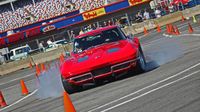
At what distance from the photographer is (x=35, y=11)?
61.0 m

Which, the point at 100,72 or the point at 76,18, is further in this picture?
the point at 76,18

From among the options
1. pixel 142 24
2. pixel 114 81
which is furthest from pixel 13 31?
pixel 114 81

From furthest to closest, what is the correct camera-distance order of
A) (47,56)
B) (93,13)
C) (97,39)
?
1. (93,13)
2. (47,56)
3. (97,39)

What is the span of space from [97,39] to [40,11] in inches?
1874

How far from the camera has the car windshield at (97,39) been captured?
13852 mm

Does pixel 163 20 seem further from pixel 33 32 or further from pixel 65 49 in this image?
pixel 33 32

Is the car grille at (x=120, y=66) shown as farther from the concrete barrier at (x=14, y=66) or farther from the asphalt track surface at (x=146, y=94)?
the concrete barrier at (x=14, y=66)

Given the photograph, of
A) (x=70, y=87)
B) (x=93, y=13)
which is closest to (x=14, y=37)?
(x=93, y=13)

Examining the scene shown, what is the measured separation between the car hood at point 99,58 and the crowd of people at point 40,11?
152 ft

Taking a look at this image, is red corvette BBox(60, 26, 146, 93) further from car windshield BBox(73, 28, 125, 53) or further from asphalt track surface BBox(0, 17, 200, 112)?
car windshield BBox(73, 28, 125, 53)

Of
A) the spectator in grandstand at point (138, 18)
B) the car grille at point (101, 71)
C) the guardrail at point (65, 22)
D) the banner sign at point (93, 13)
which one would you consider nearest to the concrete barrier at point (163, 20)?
the spectator in grandstand at point (138, 18)

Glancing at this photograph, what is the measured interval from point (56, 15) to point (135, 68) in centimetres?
4783

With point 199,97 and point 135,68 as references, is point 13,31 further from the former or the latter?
point 199,97

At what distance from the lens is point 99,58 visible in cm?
1227
